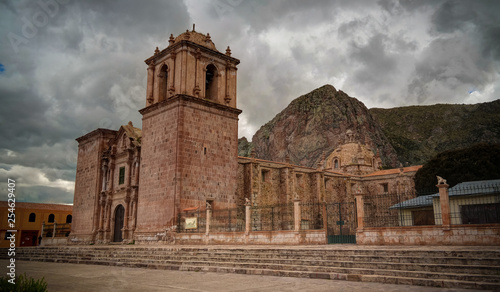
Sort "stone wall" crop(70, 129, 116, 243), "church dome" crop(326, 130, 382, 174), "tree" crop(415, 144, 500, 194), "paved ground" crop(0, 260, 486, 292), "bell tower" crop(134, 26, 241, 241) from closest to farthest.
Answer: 1. "paved ground" crop(0, 260, 486, 292)
2. "bell tower" crop(134, 26, 241, 241)
3. "stone wall" crop(70, 129, 116, 243)
4. "tree" crop(415, 144, 500, 194)
5. "church dome" crop(326, 130, 382, 174)

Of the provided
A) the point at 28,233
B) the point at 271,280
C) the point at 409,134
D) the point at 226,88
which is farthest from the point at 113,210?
the point at 409,134

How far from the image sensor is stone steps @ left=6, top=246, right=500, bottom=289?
7965 millimetres

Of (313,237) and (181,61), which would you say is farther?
(181,61)

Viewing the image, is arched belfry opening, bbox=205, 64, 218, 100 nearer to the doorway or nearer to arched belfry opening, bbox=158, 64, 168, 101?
arched belfry opening, bbox=158, 64, 168, 101

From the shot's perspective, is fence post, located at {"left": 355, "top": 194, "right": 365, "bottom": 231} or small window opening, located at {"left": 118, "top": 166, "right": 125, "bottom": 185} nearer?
fence post, located at {"left": 355, "top": 194, "right": 365, "bottom": 231}

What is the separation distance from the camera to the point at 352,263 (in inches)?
392

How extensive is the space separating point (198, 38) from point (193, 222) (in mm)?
12150

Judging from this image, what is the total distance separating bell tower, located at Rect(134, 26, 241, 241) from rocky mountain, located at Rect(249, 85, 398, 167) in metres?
64.7

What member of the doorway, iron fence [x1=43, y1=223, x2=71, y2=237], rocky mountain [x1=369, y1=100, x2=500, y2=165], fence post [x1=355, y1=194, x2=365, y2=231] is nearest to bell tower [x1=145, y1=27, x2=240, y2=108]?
the doorway

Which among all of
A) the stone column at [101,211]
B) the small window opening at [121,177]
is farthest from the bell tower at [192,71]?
the stone column at [101,211]

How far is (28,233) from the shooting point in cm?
4475

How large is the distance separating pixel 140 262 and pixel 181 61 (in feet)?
43.3

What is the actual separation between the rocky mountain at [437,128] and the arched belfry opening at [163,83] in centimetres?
8293

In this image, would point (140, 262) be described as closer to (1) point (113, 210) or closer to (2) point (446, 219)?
(2) point (446, 219)
